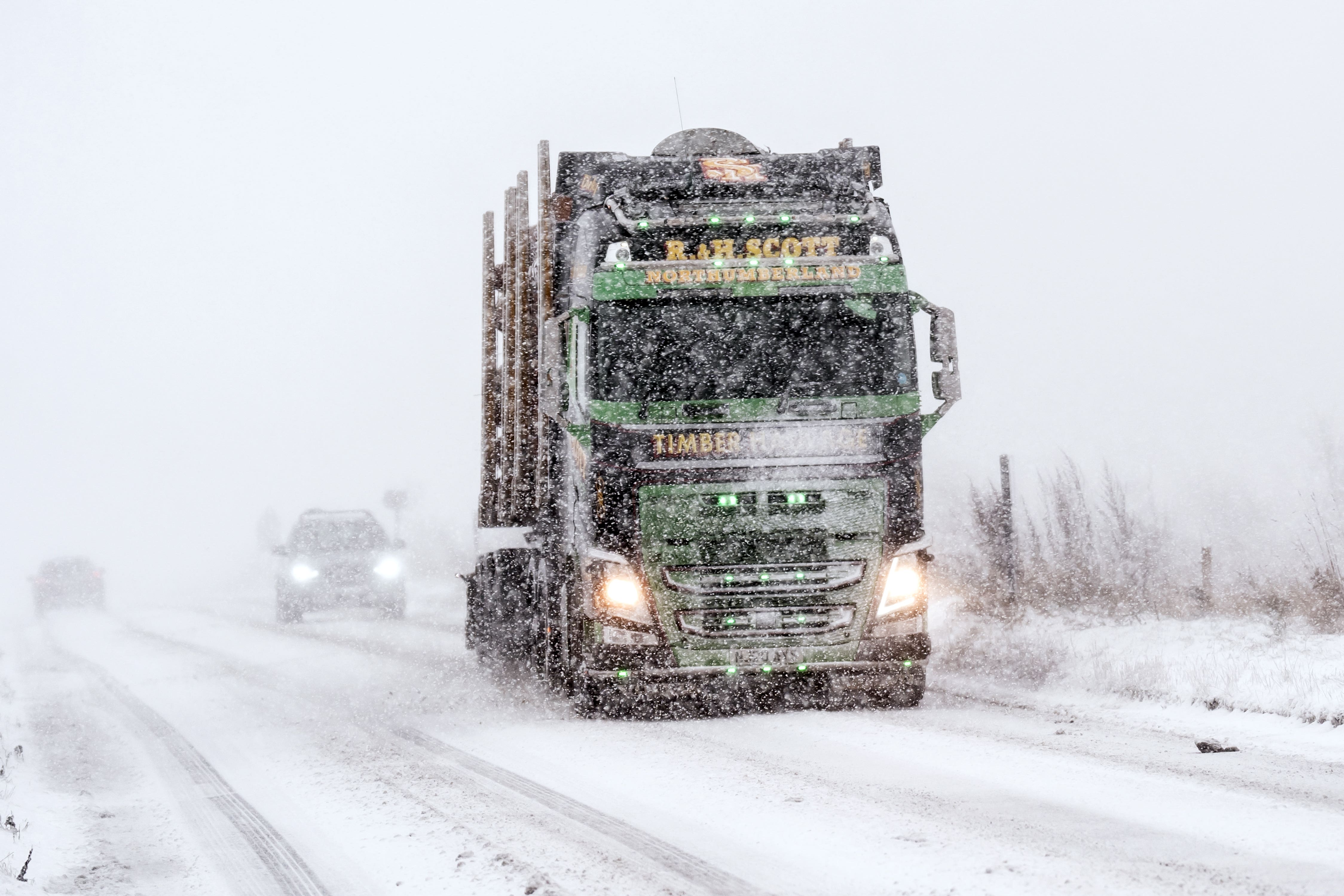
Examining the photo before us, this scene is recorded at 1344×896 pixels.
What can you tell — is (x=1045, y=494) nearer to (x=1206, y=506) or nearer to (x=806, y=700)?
(x=806, y=700)

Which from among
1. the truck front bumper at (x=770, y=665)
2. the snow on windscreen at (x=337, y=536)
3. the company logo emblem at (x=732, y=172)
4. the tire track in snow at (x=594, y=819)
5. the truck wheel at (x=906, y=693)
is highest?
the company logo emblem at (x=732, y=172)

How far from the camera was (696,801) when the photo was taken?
5523 mm

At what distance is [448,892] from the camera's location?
13.8 ft

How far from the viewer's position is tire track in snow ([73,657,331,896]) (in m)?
4.52

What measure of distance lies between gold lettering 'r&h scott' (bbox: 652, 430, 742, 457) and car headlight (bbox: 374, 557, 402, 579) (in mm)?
14138

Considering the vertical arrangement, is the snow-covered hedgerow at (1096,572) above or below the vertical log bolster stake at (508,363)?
below

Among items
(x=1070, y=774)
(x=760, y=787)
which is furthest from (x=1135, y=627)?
(x=760, y=787)

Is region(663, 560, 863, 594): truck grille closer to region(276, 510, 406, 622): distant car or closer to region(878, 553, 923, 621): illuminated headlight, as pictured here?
region(878, 553, 923, 621): illuminated headlight

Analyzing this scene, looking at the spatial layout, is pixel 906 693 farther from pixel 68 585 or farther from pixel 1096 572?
pixel 68 585

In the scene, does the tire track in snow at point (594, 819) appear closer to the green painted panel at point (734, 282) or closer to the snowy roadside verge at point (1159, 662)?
the green painted panel at point (734, 282)

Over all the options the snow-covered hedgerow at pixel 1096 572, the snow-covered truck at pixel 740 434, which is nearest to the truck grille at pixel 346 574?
the snow-covered hedgerow at pixel 1096 572

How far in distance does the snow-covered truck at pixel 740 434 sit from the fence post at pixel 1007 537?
12.8 ft

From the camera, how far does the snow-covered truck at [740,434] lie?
7895 millimetres

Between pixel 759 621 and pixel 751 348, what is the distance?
1.82m
